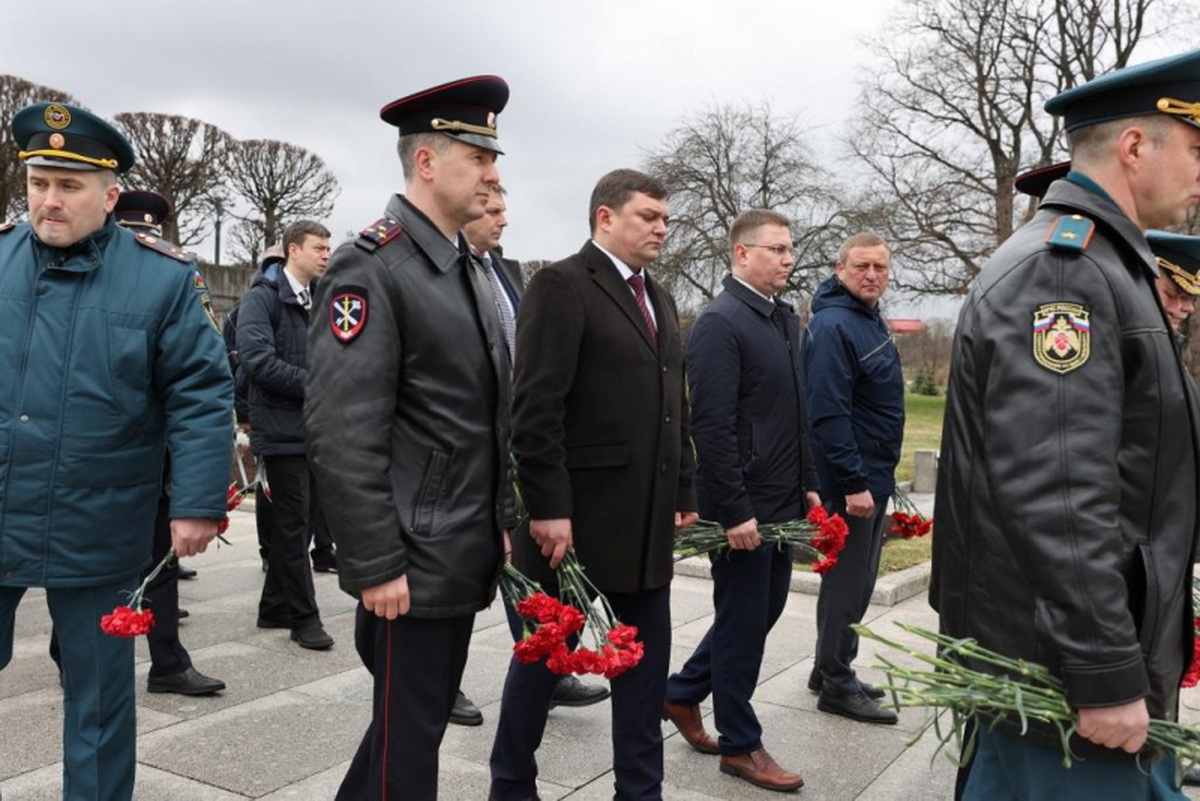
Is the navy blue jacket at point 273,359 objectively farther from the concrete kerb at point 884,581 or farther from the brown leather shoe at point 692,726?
the concrete kerb at point 884,581

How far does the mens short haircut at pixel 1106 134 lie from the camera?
236 cm

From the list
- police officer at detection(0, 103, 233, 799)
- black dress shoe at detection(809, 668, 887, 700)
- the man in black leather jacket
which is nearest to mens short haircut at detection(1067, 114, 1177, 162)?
the man in black leather jacket

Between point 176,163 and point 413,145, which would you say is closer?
point 413,145

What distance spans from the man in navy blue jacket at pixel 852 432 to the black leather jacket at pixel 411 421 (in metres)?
2.30

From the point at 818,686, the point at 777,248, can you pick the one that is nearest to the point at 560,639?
the point at 777,248

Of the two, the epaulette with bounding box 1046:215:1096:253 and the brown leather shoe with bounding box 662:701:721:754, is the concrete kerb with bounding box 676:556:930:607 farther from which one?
the epaulette with bounding box 1046:215:1096:253

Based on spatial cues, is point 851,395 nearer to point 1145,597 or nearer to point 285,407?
point 1145,597

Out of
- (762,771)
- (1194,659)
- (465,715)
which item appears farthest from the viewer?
(465,715)

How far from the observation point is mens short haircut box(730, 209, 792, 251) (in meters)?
4.75

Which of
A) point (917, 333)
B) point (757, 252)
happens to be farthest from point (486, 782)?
point (917, 333)

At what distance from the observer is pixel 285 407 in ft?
20.5

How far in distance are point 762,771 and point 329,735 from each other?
1773 millimetres

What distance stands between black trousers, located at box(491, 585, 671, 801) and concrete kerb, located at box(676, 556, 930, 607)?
3.53 metres

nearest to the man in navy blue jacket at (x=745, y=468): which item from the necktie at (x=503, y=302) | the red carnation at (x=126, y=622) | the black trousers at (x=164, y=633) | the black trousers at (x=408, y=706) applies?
the necktie at (x=503, y=302)
